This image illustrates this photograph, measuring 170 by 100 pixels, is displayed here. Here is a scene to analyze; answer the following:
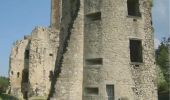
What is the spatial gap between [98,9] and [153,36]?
4.17 m

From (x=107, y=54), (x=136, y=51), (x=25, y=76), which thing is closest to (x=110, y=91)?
(x=107, y=54)

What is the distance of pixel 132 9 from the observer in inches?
870

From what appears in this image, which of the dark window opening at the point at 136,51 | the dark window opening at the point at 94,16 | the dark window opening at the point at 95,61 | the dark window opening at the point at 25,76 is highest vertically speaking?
the dark window opening at the point at 94,16

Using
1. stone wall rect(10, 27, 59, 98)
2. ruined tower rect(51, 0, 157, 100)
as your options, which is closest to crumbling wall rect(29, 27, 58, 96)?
stone wall rect(10, 27, 59, 98)

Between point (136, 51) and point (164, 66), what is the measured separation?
102 feet

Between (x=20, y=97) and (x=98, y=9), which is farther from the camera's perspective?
(x=20, y=97)

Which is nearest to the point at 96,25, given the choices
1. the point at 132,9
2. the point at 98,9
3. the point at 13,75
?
the point at 98,9

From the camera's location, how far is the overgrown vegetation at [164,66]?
136 ft

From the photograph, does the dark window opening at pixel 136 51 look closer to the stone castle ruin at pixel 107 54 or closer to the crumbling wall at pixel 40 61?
the stone castle ruin at pixel 107 54

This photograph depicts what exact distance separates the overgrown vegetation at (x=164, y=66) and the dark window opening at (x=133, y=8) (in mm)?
19931

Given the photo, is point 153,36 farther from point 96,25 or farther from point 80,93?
point 80,93

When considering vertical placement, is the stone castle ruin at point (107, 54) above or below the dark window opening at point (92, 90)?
above

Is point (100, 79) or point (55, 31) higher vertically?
point (55, 31)

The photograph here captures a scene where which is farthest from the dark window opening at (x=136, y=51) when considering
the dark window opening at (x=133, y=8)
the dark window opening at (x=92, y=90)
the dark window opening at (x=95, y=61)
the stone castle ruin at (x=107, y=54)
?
the dark window opening at (x=92, y=90)
